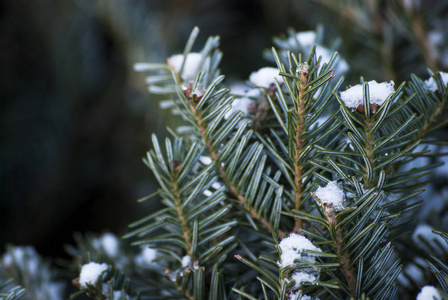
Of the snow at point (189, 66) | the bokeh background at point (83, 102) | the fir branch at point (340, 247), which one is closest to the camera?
the fir branch at point (340, 247)

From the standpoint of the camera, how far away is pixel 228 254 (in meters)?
0.30

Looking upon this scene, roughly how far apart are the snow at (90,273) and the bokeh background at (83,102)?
0.28m

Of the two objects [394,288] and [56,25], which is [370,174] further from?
[56,25]

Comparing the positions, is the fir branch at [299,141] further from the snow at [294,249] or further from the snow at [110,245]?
the snow at [110,245]

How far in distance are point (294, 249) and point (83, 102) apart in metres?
0.53

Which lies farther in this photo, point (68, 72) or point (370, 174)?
point (68, 72)

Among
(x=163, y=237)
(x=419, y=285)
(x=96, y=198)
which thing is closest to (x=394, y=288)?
(x=419, y=285)

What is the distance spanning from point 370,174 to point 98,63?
557mm

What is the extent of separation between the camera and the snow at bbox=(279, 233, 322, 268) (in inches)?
8.9

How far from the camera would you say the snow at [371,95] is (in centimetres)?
24

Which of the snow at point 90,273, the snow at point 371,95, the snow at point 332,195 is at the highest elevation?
the snow at point 371,95

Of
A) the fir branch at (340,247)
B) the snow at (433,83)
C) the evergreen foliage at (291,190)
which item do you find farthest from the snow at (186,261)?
the snow at (433,83)

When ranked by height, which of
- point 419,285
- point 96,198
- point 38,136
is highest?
point 38,136

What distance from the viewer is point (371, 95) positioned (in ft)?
0.78
